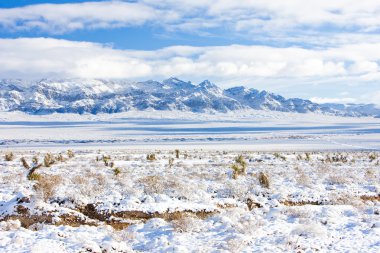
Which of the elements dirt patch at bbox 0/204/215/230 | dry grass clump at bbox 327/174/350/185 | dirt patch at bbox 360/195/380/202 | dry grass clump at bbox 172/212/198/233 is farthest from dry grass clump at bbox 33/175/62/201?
dry grass clump at bbox 327/174/350/185

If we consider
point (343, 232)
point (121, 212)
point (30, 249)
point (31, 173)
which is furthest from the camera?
point (31, 173)

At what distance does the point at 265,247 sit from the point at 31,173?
41.1 feet

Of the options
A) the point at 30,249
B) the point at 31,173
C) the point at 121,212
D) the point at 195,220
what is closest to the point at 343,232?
the point at 195,220

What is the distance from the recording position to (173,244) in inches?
411

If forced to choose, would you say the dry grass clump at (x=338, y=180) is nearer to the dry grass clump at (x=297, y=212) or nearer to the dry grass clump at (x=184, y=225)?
the dry grass clump at (x=297, y=212)

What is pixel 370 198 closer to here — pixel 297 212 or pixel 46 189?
pixel 297 212

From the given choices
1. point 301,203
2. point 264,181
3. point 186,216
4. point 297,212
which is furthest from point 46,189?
point 301,203

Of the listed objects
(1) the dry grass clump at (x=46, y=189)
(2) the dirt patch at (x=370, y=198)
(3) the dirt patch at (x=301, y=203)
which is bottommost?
(3) the dirt patch at (x=301, y=203)

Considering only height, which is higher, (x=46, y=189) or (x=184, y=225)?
(x=46, y=189)

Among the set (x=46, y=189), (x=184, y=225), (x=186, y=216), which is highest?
(x=46, y=189)

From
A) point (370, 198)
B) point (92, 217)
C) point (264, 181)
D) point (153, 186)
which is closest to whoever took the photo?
point (92, 217)

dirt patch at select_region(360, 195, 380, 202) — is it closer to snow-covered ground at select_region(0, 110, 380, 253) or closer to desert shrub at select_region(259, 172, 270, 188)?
snow-covered ground at select_region(0, 110, 380, 253)

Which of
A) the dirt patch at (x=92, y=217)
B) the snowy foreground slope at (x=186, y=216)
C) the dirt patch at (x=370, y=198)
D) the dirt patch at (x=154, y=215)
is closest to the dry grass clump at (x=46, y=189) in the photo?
the snowy foreground slope at (x=186, y=216)

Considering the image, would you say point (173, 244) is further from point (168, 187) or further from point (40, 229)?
point (168, 187)
